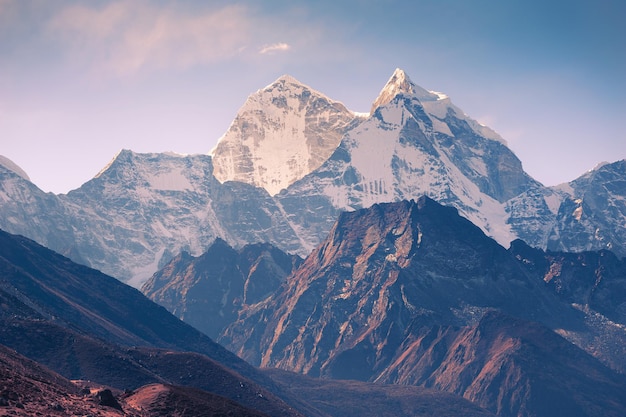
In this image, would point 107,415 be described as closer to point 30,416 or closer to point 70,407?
point 70,407

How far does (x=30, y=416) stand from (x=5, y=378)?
18.8 metres

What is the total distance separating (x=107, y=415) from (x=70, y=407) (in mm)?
6393

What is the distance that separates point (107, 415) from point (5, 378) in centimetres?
1735

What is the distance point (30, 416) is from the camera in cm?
18000

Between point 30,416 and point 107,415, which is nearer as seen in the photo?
point 30,416

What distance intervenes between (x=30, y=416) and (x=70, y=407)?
1604 cm

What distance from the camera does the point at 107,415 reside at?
19862 centimetres

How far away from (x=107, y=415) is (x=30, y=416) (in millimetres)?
20567

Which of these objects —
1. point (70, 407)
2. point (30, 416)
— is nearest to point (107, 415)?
point (70, 407)

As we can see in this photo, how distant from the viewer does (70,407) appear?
642ft

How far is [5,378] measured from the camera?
196750 mm

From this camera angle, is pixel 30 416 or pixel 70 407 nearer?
pixel 30 416

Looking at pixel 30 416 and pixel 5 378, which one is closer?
pixel 30 416
